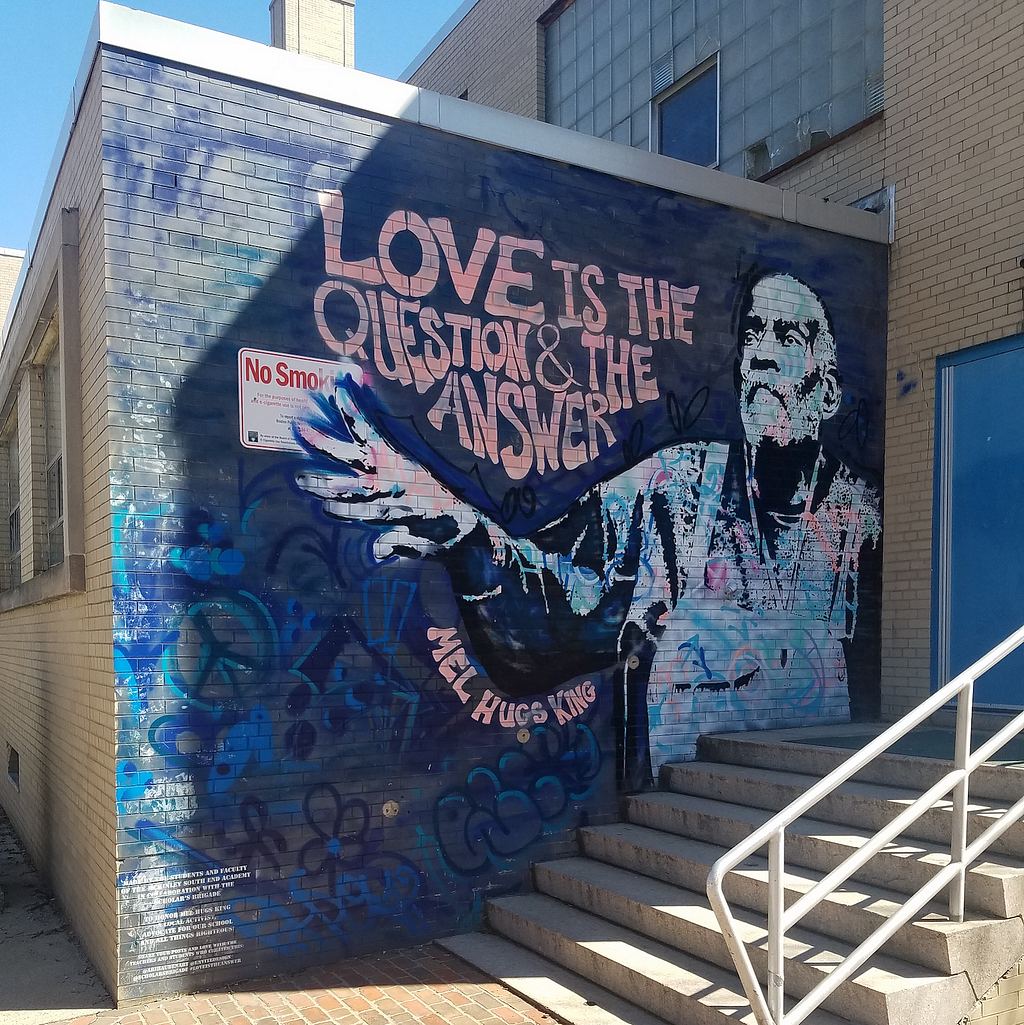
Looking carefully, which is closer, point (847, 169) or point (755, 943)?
point (755, 943)

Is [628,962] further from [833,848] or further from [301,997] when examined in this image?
[301,997]

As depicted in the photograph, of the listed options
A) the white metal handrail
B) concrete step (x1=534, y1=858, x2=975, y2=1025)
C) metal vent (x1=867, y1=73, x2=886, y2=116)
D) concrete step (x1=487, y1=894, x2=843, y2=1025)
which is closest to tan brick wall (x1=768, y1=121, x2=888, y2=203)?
metal vent (x1=867, y1=73, x2=886, y2=116)

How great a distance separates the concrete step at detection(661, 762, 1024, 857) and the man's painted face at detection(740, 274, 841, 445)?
2.31m

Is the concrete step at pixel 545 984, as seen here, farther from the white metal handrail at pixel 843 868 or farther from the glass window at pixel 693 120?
the glass window at pixel 693 120

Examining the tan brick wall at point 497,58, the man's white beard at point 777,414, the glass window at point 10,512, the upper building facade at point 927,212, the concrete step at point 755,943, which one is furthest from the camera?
the tan brick wall at point 497,58

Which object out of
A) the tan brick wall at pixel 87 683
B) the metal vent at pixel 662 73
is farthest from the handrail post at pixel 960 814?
the metal vent at pixel 662 73

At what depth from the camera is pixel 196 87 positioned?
487cm

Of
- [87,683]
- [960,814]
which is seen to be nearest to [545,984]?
[960,814]

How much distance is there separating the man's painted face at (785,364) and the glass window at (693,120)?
102 inches

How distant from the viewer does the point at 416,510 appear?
5.37 metres

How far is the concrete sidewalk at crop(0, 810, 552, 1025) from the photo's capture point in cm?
430

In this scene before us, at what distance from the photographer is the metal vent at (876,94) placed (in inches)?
287

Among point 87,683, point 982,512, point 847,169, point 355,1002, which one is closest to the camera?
point 355,1002

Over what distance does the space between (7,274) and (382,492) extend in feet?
83.8
